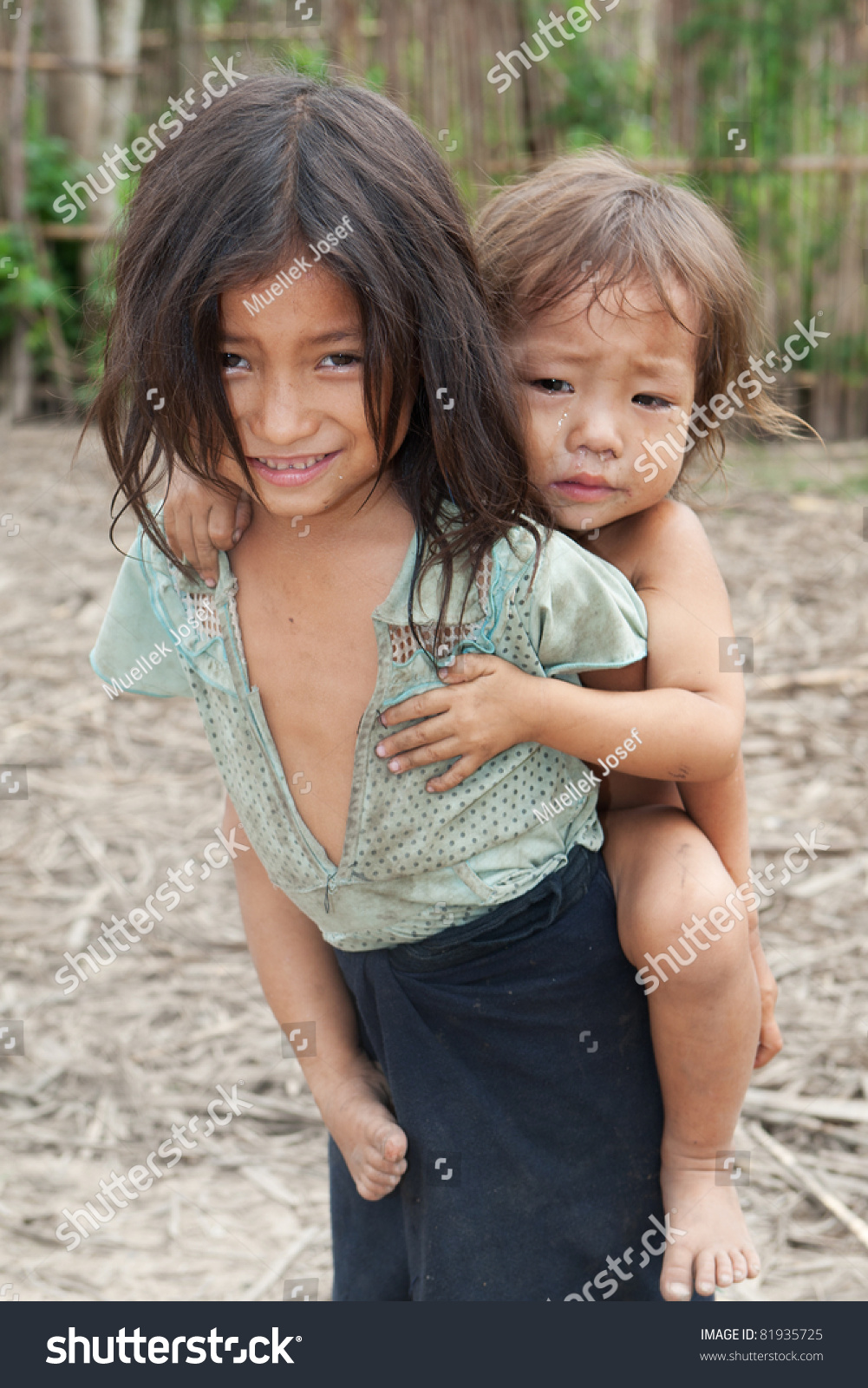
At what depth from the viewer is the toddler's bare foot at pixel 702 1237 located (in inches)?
57.4

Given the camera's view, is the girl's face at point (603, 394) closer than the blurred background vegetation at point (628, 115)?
Yes

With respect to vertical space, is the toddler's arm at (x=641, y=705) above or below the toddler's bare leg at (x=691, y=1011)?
above

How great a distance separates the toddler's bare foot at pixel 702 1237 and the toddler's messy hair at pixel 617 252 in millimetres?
871

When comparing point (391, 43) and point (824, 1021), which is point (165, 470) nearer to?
point (824, 1021)

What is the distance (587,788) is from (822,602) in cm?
307

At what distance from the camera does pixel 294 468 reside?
1247 millimetres

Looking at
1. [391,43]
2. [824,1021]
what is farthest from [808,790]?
[391,43]

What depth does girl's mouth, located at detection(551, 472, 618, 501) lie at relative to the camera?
1.38 m

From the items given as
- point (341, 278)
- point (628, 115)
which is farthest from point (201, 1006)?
point (628, 115)

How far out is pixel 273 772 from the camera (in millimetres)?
1391

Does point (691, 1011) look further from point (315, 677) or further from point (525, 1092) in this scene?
point (315, 677)

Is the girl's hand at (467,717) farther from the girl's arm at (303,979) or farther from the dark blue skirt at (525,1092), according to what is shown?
the girl's arm at (303,979)

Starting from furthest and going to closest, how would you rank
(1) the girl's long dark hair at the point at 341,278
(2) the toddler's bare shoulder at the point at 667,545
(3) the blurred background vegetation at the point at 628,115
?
(3) the blurred background vegetation at the point at 628,115 → (2) the toddler's bare shoulder at the point at 667,545 → (1) the girl's long dark hair at the point at 341,278

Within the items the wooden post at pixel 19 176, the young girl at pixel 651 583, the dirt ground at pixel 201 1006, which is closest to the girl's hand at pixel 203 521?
the young girl at pixel 651 583
